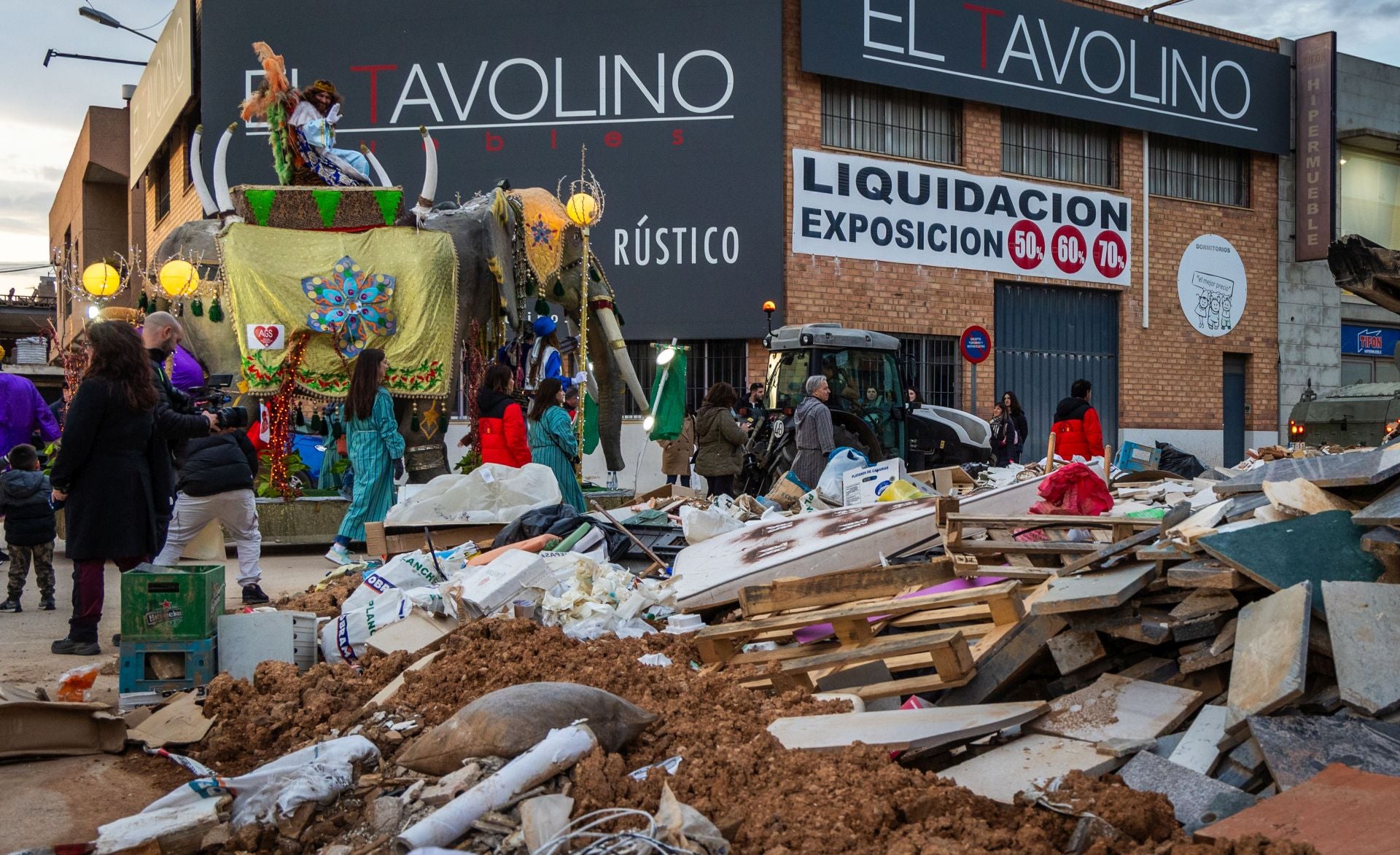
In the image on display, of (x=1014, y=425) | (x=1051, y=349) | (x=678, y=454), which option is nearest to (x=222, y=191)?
(x=678, y=454)

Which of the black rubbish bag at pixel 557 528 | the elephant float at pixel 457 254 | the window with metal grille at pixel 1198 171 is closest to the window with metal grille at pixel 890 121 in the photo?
the window with metal grille at pixel 1198 171

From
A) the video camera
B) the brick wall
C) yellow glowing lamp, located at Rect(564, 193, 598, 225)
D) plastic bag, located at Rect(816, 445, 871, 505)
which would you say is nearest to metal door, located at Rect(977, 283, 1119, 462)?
the brick wall

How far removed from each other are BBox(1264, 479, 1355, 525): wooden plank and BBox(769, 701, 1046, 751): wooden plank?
5.32 ft

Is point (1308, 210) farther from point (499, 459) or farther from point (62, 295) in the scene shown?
point (62, 295)

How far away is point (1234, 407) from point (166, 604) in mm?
22704

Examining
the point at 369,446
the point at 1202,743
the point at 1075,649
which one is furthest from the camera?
the point at 369,446

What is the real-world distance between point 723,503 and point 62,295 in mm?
29618

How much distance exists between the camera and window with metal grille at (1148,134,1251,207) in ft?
74.0

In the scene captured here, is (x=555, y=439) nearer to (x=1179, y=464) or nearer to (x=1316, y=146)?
(x=1179, y=464)

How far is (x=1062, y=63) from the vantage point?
21.1 m

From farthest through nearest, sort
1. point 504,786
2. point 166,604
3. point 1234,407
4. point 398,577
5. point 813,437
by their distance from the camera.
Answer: point 1234,407 → point 813,437 → point 398,577 → point 166,604 → point 504,786

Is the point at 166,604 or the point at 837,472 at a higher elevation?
the point at 837,472

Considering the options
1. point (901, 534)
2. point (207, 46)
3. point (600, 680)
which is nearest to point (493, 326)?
point (901, 534)

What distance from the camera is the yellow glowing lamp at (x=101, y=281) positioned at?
12664 millimetres
